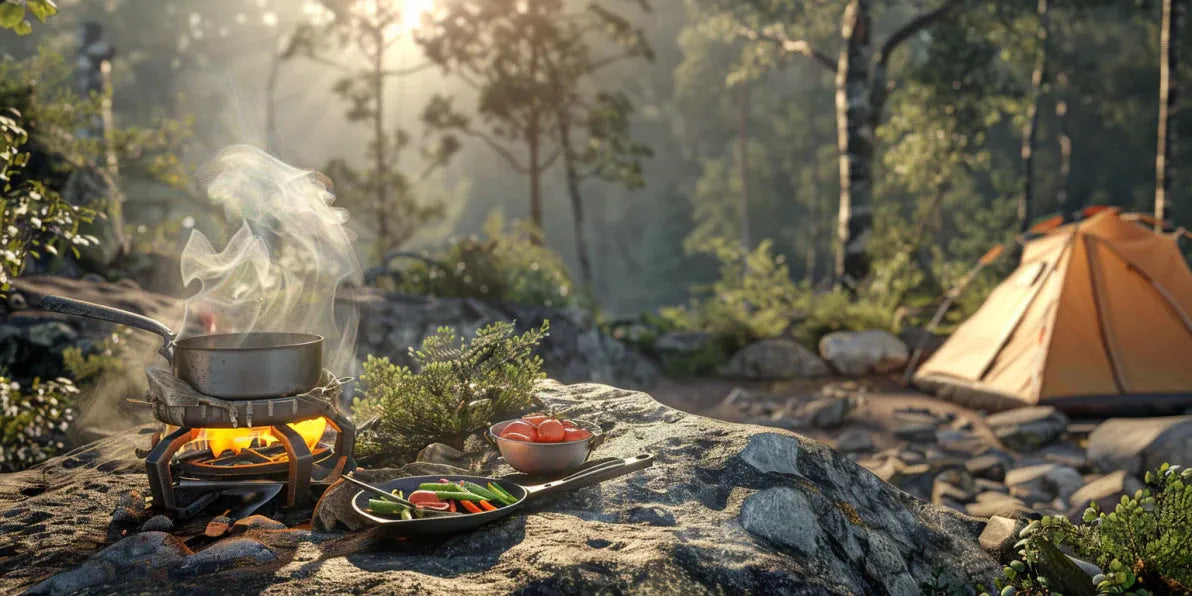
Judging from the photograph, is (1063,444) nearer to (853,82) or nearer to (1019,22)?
(853,82)

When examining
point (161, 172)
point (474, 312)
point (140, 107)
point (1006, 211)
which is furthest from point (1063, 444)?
point (140, 107)

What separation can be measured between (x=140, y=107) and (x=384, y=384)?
39.4 m

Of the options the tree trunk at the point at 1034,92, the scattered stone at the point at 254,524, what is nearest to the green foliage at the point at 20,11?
the scattered stone at the point at 254,524

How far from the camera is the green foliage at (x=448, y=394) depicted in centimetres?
418

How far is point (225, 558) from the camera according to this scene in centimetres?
273

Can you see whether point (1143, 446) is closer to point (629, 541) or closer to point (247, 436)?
point (629, 541)

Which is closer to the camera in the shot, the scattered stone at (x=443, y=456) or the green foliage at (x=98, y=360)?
the scattered stone at (x=443, y=456)

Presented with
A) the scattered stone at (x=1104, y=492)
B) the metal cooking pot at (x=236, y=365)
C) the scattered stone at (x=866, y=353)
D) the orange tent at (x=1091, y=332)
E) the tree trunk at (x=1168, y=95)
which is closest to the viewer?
the metal cooking pot at (x=236, y=365)

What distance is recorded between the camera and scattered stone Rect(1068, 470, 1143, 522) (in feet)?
19.4

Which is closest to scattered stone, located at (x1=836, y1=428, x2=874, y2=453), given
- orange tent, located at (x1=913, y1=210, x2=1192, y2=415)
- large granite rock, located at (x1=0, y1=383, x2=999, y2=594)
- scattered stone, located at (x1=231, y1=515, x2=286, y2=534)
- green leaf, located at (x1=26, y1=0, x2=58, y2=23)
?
orange tent, located at (x1=913, y1=210, x2=1192, y2=415)

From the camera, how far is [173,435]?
135 inches

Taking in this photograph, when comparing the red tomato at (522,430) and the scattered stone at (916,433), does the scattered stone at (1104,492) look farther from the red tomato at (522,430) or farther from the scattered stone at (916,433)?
the red tomato at (522,430)

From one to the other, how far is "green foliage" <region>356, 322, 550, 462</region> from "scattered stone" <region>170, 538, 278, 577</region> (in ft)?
4.47

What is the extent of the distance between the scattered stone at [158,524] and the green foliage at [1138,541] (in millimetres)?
3021
